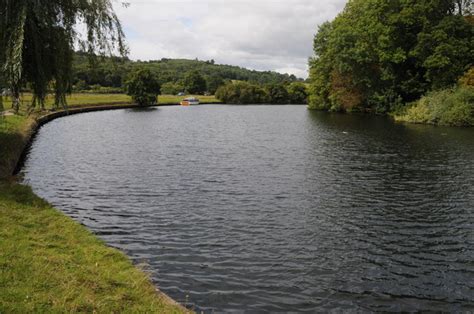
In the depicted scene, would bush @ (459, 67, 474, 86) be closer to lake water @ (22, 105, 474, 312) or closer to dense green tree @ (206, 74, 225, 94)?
lake water @ (22, 105, 474, 312)

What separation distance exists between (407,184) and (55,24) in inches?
790

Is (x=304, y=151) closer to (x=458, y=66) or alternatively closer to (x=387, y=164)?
(x=387, y=164)

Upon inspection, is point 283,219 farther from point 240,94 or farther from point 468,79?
point 240,94

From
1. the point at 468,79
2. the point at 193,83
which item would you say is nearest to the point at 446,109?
the point at 468,79

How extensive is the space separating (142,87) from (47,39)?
90667 millimetres

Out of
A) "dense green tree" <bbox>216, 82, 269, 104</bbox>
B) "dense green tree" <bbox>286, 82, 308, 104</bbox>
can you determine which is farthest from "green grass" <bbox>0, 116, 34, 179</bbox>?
"dense green tree" <bbox>286, 82, 308, 104</bbox>

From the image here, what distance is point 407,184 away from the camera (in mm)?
22812

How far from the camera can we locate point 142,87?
352 ft

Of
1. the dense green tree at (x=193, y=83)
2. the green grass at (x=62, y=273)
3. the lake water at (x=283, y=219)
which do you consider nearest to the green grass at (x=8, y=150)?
the lake water at (x=283, y=219)

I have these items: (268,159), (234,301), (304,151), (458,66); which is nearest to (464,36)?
(458,66)

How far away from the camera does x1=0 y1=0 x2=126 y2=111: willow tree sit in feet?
56.1

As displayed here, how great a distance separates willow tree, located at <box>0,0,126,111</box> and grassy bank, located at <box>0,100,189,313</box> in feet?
22.6

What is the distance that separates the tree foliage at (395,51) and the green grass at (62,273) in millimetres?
63235

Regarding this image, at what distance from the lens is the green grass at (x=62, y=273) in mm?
8102
